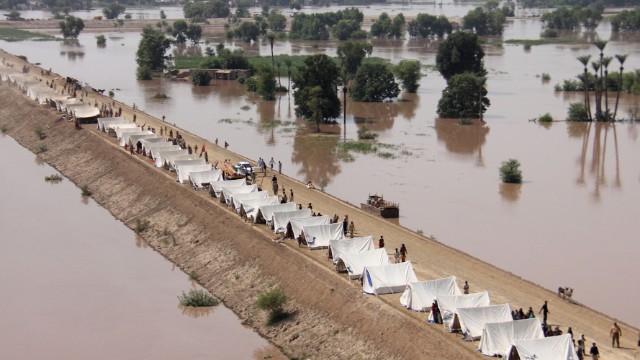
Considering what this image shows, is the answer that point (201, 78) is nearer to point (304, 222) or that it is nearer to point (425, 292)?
point (304, 222)

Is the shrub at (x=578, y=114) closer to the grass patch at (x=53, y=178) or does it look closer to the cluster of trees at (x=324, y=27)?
the grass patch at (x=53, y=178)

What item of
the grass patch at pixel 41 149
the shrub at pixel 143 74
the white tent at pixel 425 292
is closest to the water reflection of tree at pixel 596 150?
the white tent at pixel 425 292

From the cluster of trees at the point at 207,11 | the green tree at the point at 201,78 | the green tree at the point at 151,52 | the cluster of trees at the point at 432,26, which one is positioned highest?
the cluster of trees at the point at 207,11

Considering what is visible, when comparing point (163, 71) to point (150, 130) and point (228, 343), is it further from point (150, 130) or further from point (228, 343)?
point (228, 343)

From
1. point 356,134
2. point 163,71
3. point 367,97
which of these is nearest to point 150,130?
point 356,134

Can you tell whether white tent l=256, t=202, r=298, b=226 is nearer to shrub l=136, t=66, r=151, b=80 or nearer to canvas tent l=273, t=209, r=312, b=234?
canvas tent l=273, t=209, r=312, b=234

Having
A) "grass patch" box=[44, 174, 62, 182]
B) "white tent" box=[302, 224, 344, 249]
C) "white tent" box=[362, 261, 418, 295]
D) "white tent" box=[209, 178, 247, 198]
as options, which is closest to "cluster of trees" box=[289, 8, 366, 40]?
"grass patch" box=[44, 174, 62, 182]
